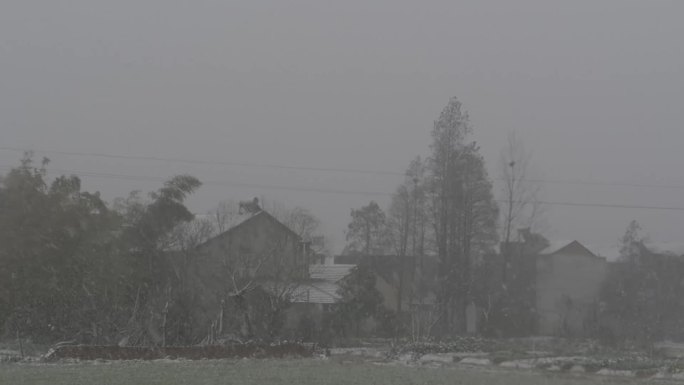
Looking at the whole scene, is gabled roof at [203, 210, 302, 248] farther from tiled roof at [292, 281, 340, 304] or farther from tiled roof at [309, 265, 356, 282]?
tiled roof at [292, 281, 340, 304]

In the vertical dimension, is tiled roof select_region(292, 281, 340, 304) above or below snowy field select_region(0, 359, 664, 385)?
above

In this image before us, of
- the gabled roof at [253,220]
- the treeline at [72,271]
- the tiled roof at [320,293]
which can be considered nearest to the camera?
the treeline at [72,271]

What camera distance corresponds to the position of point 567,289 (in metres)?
53.8

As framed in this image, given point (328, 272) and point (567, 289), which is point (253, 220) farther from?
point (567, 289)

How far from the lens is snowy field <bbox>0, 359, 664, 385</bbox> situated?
1825 centimetres

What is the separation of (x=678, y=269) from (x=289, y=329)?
28.6 metres

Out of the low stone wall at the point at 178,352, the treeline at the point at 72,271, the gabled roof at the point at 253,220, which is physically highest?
the gabled roof at the point at 253,220

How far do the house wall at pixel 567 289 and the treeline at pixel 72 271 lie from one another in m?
24.1

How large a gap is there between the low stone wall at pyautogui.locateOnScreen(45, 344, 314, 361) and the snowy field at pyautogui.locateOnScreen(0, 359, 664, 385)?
54.9 inches

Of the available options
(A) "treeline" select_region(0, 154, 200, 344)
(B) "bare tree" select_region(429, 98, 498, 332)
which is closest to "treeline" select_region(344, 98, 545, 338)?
(B) "bare tree" select_region(429, 98, 498, 332)

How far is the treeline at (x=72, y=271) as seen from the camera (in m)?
28.6

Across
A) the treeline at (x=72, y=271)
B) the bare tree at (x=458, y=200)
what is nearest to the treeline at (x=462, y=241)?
the bare tree at (x=458, y=200)

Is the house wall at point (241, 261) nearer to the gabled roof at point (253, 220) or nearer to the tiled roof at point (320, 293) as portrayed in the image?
the gabled roof at point (253, 220)

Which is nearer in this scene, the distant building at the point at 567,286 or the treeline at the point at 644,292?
the treeline at the point at 644,292
